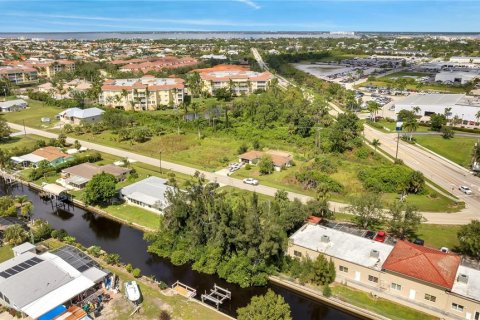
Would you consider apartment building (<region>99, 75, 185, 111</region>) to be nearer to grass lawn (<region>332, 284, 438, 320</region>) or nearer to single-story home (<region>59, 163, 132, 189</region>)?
single-story home (<region>59, 163, 132, 189</region>)

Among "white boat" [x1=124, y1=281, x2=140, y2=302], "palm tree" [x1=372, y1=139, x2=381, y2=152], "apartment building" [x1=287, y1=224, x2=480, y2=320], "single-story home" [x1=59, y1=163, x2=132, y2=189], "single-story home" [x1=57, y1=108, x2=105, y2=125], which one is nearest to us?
"apartment building" [x1=287, y1=224, x2=480, y2=320]

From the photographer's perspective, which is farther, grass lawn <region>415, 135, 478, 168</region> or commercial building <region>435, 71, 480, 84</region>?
commercial building <region>435, 71, 480, 84</region>

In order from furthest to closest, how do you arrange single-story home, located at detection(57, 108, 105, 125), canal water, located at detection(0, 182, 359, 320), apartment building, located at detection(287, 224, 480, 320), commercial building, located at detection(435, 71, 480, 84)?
commercial building, located at detection(435, 71, 480, 84), single-story home, located at detection(57, 108, 105, 125), canal water, located at detection(0, 182, 359, 320), apartment building, located at detection(287, 224, 480, 320)

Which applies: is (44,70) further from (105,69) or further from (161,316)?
(161,316)

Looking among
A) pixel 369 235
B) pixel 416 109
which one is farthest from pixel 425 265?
pixel 416 109

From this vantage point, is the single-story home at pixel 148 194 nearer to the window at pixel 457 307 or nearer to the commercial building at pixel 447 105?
the window at pixel 457 307

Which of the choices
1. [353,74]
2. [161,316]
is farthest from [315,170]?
[353,74]

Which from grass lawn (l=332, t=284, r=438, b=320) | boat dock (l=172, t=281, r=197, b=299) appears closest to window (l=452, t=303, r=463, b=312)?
grass lawn (l=332, t=284, r=438, b=320)
